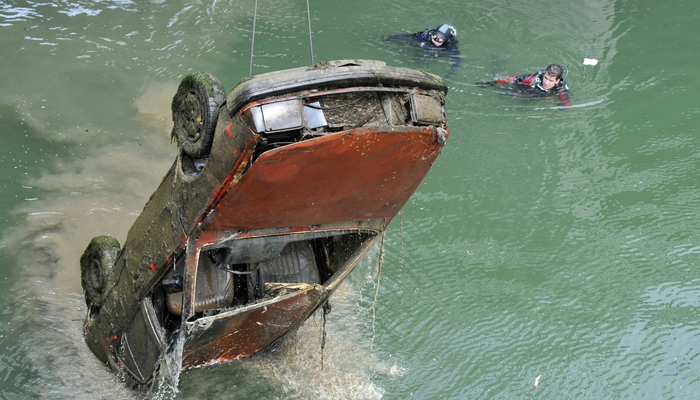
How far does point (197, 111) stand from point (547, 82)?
691 cm

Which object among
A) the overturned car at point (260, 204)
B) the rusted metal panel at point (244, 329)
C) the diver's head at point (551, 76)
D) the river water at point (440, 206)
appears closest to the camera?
the overturned car at point (260, 204)

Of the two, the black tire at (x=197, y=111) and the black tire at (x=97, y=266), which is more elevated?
the black tire at (x=197, y=111)

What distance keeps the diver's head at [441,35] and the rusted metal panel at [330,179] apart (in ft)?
22.3

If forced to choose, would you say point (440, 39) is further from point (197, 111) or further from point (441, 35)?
point (197, 111)

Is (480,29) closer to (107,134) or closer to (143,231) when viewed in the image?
(107,134)

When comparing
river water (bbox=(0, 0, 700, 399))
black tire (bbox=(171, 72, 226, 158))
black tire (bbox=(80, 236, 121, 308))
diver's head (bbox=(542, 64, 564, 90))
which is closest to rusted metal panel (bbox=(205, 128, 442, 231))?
black tire (bbox=(171, 72, 226, 158))

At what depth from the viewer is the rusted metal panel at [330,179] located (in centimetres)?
347

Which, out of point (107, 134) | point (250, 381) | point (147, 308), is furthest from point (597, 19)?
point (147, 308)

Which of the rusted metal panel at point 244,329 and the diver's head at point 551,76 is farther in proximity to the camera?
the diver's head at point 551,76

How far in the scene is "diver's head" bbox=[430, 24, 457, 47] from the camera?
10.5 metres

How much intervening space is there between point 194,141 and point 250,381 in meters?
2.68

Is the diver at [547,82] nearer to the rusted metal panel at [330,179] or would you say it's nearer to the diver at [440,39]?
the diver at [440,39]

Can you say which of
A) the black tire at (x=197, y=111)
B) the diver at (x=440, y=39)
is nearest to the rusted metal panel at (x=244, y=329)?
the black tire at (x=197, y=111)

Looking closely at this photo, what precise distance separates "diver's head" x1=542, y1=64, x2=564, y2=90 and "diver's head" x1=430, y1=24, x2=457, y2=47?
5.76 feet
